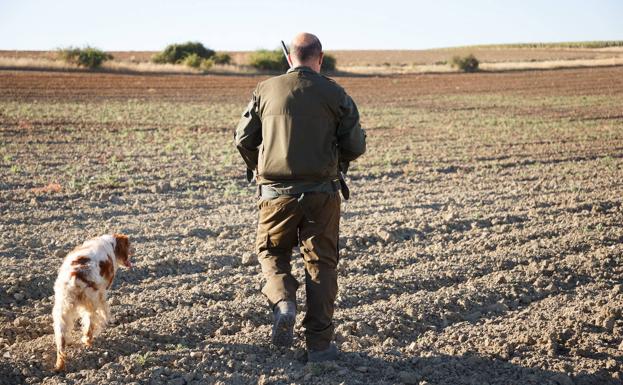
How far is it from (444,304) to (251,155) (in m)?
2.50

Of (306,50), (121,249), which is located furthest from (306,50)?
(121,249)

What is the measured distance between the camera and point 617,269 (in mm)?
7496

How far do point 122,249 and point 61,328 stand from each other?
103 centimetres

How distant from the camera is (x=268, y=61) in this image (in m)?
48.5

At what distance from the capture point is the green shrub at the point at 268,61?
48156mm

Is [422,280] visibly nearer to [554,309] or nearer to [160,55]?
[554,309]

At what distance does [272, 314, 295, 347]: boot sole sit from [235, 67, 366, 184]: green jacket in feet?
3.09

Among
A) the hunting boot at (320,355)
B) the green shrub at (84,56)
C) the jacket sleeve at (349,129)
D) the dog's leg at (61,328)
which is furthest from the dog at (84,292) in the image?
the green shrub at (84,56)

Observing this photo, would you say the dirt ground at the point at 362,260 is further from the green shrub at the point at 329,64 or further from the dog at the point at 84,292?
the green shrub at the point at 329,64

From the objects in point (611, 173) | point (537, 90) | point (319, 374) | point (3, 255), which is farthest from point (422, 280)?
point (537, 90)

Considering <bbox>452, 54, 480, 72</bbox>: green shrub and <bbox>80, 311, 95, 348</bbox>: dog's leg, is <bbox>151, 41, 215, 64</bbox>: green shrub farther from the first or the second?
<bbox>80, 311, 95, 348</bbox>: dog's leg

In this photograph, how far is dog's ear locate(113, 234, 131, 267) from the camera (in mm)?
5645

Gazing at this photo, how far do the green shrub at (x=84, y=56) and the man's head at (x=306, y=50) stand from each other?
131 ft

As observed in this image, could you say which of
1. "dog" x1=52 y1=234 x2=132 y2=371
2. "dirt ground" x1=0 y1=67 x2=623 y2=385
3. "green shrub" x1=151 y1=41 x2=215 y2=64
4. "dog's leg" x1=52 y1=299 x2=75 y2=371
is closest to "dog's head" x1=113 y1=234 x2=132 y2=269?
"dog" x1=52 y1=234 x2=132 y2=371
